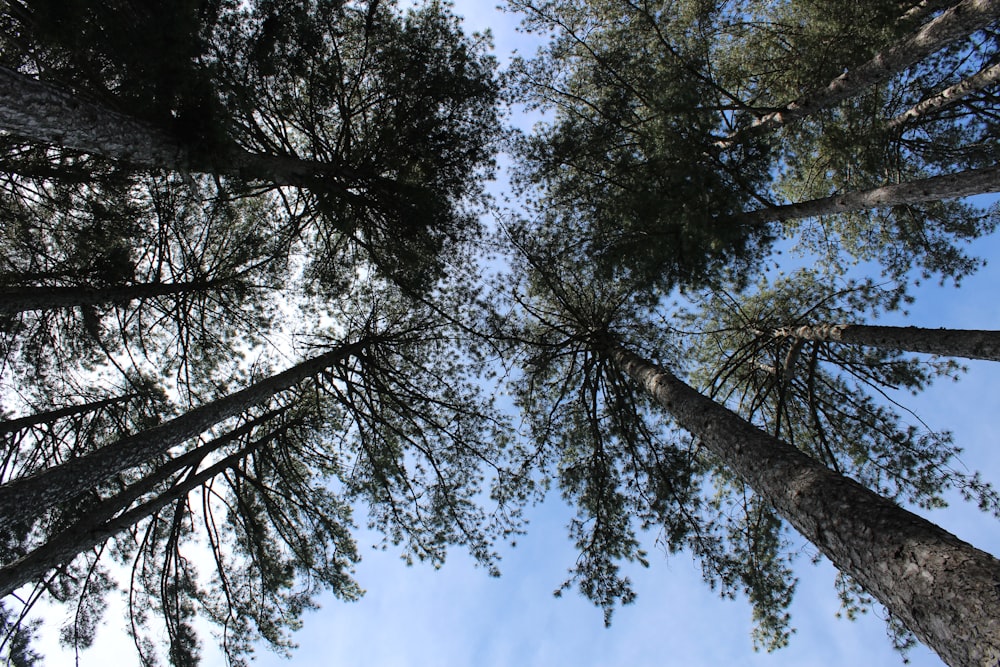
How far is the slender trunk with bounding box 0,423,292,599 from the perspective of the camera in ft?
14.4

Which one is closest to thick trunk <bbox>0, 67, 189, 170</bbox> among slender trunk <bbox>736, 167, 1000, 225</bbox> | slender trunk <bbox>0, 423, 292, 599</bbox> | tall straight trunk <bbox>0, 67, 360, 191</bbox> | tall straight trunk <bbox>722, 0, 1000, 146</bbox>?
tall straight trunk <bbox>0, 67, 360, 191</bbox>

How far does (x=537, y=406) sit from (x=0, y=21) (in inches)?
306

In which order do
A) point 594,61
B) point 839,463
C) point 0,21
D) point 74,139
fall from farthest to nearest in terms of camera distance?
point 594,61 < point 839,463 < point 0,21 < point 74,139

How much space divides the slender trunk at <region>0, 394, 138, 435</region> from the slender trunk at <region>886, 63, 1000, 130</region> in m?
12.0

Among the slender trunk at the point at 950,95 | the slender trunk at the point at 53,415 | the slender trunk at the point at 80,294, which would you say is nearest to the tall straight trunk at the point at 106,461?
the slender trunk at the point at 80,294

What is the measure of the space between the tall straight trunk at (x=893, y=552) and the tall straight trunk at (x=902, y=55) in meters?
4.25

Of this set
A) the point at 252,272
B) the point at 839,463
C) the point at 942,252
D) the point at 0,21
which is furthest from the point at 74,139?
the point at 942,252

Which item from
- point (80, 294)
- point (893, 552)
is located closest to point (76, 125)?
point (80, 294)

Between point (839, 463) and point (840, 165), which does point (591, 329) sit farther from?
point (840, 165)

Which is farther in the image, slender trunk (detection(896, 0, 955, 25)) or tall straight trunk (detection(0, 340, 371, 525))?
slender trunk (detection(896, 0, 955, 25))

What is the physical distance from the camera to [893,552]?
2.38m

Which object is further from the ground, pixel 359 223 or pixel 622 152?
pixel 359 223

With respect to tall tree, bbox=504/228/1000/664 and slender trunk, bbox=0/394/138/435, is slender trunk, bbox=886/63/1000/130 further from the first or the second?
slender trunk, bbox=0/394/138/435

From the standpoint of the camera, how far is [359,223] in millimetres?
7680
